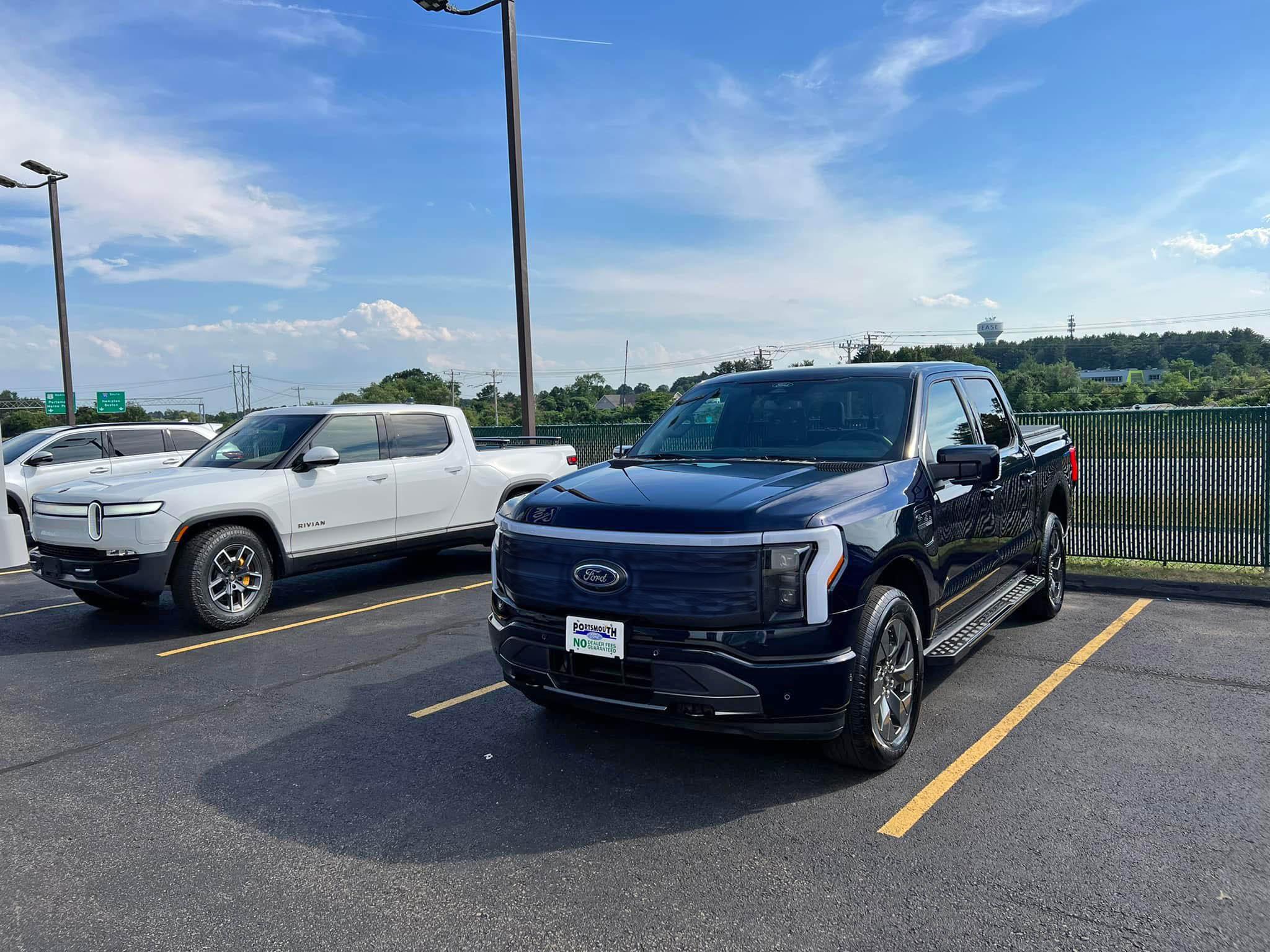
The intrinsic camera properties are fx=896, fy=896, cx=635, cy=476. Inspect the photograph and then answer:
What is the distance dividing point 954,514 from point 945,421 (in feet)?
2.23

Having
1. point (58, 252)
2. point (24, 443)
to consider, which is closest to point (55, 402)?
point (58, 252)

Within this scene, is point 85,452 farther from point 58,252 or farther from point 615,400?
point 615,400

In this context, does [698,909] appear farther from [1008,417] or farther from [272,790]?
[1008,417]

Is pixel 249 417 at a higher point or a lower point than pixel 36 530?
higher

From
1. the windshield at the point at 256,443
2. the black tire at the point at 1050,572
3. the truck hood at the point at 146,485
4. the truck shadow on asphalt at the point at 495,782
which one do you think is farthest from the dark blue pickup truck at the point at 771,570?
the windshield at the point at 256,443

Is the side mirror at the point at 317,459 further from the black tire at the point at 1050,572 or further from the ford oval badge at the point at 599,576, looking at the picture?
the black tire at the point at 1050,572

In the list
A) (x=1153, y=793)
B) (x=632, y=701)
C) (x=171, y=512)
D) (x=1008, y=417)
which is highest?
(x=1008, y=417)

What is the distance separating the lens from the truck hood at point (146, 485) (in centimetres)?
718

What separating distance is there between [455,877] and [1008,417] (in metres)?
4.92

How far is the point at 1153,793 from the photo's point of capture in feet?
12.7

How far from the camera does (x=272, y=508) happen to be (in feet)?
25.7

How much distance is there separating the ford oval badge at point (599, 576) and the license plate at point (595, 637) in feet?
0.47

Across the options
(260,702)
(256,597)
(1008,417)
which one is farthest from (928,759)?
(256,597)

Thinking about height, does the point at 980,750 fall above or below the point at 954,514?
below
